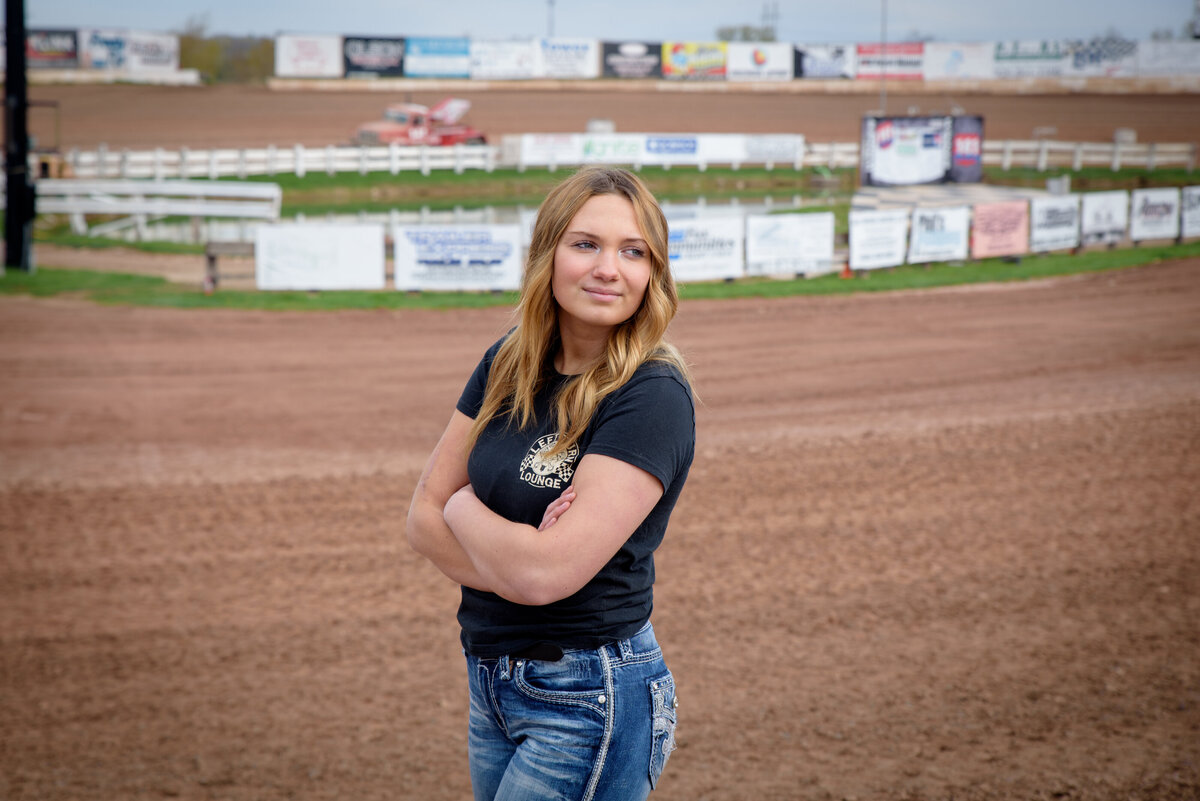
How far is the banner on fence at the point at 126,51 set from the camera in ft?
200

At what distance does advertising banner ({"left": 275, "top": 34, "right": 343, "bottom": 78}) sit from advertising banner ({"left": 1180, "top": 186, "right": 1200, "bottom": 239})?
158 ft

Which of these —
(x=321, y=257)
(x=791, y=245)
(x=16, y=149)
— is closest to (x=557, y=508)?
(x=321, y=257)

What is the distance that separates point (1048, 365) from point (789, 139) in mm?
32445

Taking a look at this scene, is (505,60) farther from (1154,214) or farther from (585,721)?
(585,721)

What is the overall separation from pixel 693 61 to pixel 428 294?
167 feet

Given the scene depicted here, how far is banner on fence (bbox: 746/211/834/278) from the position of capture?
78.9 feet

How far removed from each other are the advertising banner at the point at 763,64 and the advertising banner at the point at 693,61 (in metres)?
0.70

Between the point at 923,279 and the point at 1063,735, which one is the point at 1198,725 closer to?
the point at 1063,735

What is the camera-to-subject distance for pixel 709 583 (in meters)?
8.30

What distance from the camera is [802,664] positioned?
23.0 feet

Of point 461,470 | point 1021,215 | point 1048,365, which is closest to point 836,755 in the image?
point 461,470

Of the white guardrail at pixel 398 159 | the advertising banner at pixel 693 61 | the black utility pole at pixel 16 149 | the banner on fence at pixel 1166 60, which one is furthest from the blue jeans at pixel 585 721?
the banner on fence at pixel 1166 60

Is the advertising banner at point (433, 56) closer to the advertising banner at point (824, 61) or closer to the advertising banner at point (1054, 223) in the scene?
the advertising banner at point (824, 61)

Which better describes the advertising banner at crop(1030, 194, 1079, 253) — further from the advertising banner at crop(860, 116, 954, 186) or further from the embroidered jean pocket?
the embroidered jean pocket
